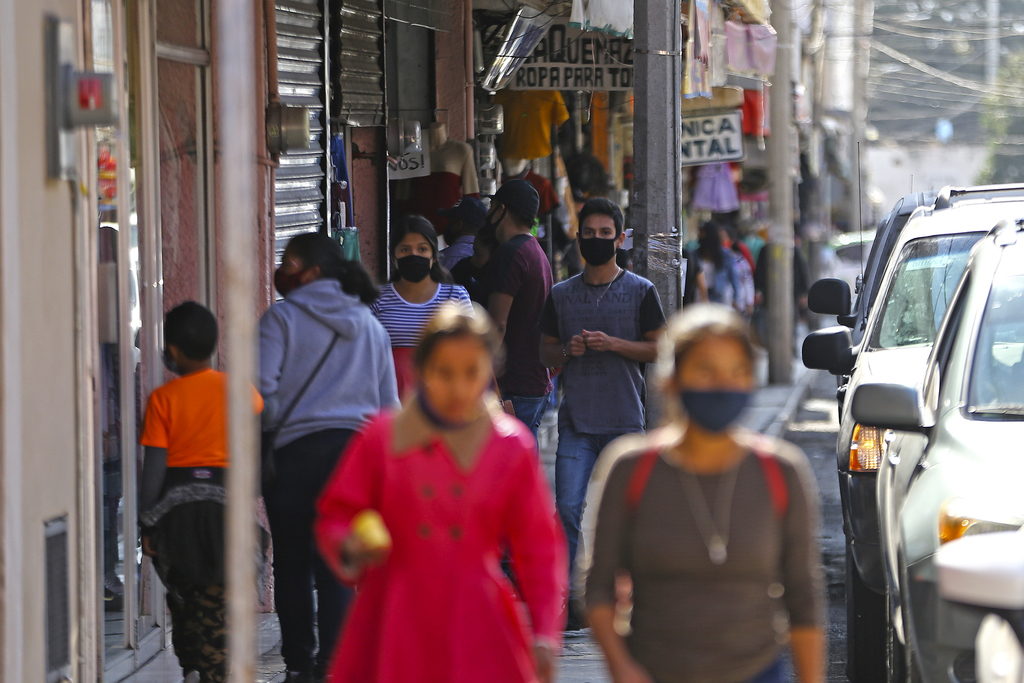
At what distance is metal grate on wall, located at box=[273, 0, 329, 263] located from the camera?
780 centimetres

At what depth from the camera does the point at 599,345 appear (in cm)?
658

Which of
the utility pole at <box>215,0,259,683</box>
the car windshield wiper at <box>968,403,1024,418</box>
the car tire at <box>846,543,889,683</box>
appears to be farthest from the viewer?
the car tire at <box>846,543,889,683</box>

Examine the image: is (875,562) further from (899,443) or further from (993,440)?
(993,440)

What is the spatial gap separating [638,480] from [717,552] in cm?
23

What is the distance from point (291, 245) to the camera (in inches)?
213

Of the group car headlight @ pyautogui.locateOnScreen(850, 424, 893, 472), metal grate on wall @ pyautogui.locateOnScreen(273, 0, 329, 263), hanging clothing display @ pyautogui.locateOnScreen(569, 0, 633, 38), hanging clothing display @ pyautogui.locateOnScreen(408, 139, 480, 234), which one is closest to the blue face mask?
car headlight @ pyautogui.locateOnScreen(850, 424, 893, 472)

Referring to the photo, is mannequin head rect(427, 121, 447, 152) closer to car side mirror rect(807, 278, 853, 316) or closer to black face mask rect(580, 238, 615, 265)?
car side mirror rect(807, 278, 853, 316)

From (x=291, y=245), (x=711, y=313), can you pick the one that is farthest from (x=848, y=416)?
(x=711, y=313)

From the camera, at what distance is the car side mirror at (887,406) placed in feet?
15.0

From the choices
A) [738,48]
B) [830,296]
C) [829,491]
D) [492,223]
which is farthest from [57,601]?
[738,48]

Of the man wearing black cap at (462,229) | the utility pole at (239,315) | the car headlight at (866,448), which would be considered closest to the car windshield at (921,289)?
the car headlight at (866,448)

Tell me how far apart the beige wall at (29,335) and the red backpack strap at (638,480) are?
74.2 inches

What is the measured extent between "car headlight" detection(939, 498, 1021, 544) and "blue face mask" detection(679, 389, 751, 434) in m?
1.29

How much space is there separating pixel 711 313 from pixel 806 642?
0.76 meters
